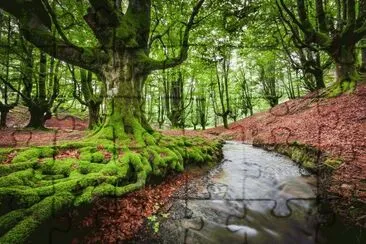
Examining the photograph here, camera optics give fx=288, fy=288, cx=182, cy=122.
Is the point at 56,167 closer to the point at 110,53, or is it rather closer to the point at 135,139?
the point at 135,139

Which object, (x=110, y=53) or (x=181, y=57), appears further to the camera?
(x=181, y=57)

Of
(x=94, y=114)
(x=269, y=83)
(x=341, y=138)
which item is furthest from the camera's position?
(x=269, y=83)

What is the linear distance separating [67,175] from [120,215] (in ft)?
4.31

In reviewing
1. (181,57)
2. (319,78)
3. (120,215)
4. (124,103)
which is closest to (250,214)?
(120,215)

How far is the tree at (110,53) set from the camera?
8094 mm

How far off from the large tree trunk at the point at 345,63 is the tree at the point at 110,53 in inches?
358

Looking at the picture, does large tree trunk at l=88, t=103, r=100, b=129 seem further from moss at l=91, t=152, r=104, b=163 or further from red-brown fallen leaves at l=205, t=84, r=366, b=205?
moss at l=91, t=152, r=104, b=163

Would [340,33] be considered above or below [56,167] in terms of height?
above

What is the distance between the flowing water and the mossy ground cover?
111 centimetres

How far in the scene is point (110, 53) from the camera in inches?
342

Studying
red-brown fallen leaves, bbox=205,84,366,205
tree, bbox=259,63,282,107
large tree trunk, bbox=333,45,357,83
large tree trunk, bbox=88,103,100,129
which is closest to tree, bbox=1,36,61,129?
large tree trunk, bbox=88,103,100,129

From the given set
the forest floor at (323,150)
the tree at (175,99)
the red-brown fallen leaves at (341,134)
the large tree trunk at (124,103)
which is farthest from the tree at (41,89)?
the red-brown fallen leaves at (341,134)

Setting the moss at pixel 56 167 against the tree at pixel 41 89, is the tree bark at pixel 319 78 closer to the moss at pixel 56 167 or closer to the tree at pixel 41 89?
the tree at pixel 41 89

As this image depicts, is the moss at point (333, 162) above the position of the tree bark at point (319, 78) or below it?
below
